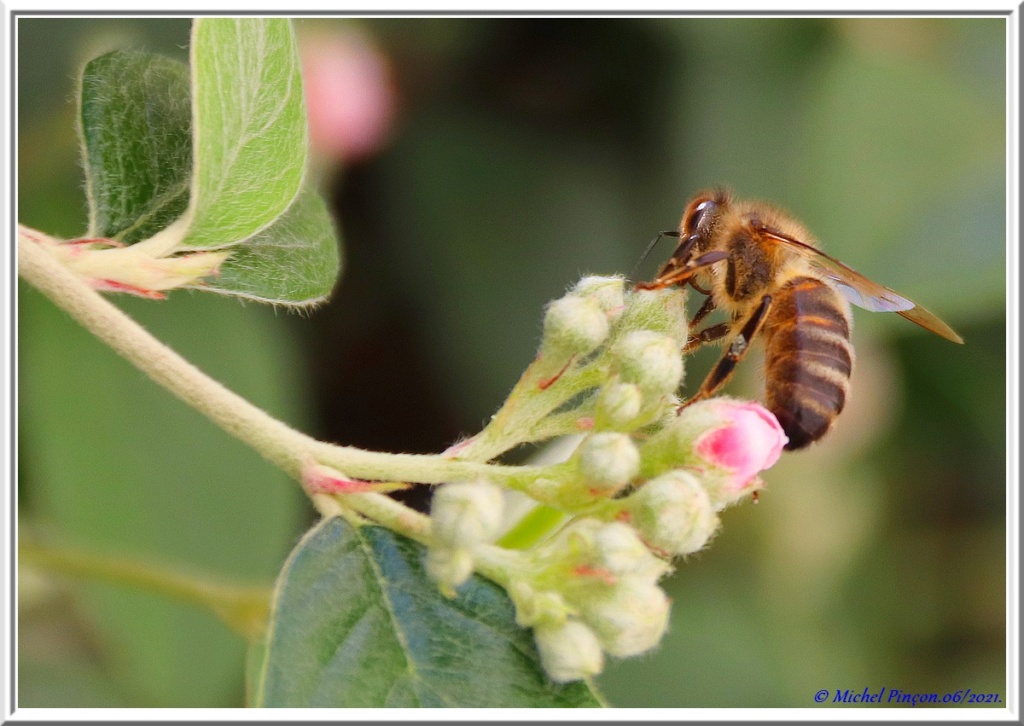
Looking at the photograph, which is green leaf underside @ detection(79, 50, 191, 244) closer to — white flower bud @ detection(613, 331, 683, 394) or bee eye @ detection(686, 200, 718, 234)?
white flower bud @ detection(613, 331, 683, 394)

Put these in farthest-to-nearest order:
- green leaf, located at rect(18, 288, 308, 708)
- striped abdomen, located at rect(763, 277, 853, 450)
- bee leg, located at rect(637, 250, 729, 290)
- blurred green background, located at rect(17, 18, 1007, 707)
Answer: blurred green background, located at rect(17, 18, 1007, 707) < green leaf, located at rect(18, 288, 308, 708) < striped abdomen, located at rect(763, 277, 853, 450) < bee leg, located at rect(637, 250, 729, 290)

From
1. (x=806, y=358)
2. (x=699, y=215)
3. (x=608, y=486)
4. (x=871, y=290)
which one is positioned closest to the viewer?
(x=608, y=486)

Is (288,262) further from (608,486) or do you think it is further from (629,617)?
(629,617)

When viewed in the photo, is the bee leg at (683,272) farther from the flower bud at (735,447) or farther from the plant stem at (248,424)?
the plant stem at (248,424)

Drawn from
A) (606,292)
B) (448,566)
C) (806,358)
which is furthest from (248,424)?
(806,358)

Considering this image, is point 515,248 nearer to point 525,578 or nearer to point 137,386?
point 137,386

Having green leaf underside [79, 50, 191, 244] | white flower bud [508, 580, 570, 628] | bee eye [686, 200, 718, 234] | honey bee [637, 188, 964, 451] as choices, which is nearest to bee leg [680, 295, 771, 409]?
honey bee [637, 188, 964, 451]

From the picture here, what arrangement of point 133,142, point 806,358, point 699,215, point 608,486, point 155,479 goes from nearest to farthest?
→ point 608,486, point 133,142, point 806,358, point 699,215, point 155,479
